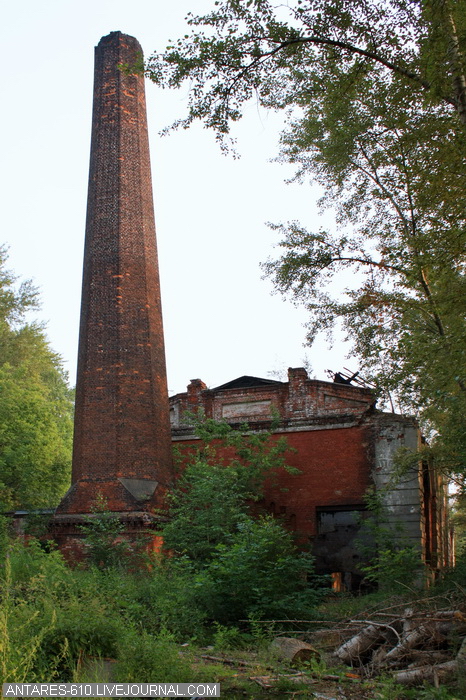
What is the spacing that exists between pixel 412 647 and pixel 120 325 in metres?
9.95

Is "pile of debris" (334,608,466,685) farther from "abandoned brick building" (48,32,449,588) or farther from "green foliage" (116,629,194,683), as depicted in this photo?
"abandoned brick building" (48,32,449,588)

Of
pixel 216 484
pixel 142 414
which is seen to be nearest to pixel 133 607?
pixel 216 484

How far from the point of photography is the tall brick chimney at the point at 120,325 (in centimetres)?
1430

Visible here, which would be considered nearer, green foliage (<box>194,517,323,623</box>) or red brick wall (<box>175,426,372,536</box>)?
green foliage (<box>194,517,323,623</box>)

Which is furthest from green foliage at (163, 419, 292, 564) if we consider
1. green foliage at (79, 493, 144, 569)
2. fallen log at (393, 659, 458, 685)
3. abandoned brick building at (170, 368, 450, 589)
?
fallen log at (393, 659, 458, 685)

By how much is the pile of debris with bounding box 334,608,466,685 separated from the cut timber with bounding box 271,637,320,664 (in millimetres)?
400

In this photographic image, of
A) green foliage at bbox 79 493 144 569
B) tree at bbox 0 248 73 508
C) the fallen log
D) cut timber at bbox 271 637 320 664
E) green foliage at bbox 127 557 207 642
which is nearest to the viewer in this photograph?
the fallen log

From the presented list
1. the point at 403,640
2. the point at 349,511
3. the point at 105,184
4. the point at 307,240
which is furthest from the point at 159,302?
the point at 403,640

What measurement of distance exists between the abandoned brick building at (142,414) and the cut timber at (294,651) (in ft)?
20.8

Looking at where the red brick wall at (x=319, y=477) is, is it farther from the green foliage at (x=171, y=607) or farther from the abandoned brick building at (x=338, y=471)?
the green foliage at (x=171, y=607)

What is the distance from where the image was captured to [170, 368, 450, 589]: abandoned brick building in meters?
15.2

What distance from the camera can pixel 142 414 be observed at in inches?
583

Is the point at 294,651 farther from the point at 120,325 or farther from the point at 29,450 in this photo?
the point at 29,450

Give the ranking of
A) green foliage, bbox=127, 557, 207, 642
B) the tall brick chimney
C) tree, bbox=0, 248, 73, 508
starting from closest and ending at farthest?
green foliage, bbox=127, 557, 207, 642 < the tall brick chimney < tree, bbox=0, 248, 73, 508
